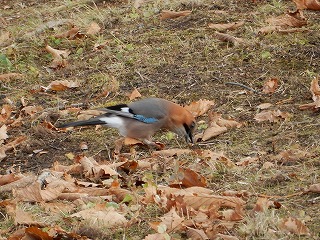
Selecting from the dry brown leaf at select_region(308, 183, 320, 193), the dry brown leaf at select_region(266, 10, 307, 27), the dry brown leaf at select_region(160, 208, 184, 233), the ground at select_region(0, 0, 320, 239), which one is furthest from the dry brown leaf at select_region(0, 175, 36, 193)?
the dry brown leaf at select_region(266, 10, 307, 27)

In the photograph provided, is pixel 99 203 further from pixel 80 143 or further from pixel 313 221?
pixel 80 143

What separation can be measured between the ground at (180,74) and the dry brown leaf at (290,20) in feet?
0.40

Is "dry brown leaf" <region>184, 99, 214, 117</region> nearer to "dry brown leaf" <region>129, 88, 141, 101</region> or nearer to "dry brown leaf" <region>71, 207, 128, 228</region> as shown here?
"dry brown leaf" <region>129, 88, 141, 101</region>

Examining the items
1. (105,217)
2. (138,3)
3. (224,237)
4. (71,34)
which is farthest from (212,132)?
(138,3)

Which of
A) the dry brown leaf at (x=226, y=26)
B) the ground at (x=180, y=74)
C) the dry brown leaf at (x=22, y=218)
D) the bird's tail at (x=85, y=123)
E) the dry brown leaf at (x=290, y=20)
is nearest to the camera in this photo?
the dry brown leaf at (x=22, y=218)

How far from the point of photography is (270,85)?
782 centimetres

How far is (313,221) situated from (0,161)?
10.6ft

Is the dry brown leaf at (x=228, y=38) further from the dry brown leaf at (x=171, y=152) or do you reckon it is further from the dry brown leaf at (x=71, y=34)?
the dry brown leaf at (x=171, y=152)

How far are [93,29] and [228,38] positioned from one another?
184 centimetres

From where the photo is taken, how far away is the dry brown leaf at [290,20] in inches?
352

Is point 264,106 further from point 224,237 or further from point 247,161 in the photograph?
point 224,237

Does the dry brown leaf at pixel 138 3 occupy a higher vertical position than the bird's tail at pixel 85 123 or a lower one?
lower

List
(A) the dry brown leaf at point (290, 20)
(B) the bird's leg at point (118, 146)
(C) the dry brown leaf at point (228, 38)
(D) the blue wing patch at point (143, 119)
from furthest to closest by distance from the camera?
(A) the dry brown leaf at point (290, 20)
(C) the dry brown leaf at point (228, 38)
(D) the blue wing patch at point (143, 119)
(B) the bird's leg at point (118, 146)

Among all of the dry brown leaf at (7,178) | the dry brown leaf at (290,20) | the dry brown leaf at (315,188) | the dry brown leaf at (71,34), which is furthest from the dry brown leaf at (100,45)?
the dry brown leaf at (315,188)
